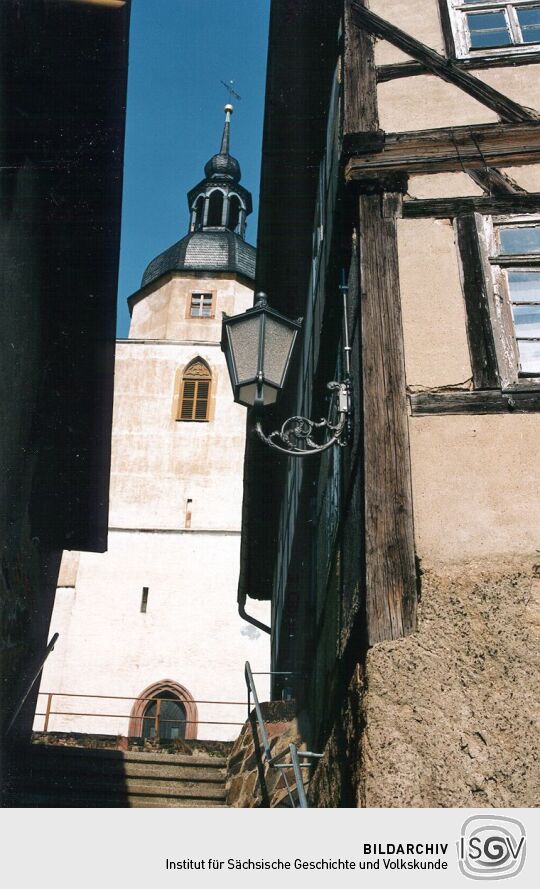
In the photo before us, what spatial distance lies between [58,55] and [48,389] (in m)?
3.08

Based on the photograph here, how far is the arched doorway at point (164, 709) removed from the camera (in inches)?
870

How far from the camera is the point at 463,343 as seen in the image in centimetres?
421

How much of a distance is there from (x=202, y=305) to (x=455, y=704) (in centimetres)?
2863

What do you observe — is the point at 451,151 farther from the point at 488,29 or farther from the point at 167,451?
the point at 167,451

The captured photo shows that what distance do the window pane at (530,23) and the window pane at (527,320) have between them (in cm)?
207

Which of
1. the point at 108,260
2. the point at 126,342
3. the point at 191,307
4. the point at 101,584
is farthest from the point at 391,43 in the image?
the point at 191,307

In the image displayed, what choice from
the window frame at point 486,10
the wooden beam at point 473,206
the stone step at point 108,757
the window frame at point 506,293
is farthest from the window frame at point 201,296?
the window frame at point 506,293

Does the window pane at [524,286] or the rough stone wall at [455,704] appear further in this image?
the window pane at [524,286]

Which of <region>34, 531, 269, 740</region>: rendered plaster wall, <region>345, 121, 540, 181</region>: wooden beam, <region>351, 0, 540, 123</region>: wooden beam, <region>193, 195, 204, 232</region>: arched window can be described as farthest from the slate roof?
<region>345, 121, 540, 181</region>: wooden beam

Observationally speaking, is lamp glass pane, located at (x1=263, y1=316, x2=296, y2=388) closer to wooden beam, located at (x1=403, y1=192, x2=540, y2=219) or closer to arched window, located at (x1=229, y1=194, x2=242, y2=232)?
wooden beam, located at (x1=403, y1=192, x2=540, y2=219)

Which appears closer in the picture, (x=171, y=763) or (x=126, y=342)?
(x=171, y=763)

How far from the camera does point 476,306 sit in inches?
170

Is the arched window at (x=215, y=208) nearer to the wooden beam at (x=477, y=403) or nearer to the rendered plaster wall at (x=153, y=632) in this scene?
the rendered plaster wall at (x=153, y=632)
